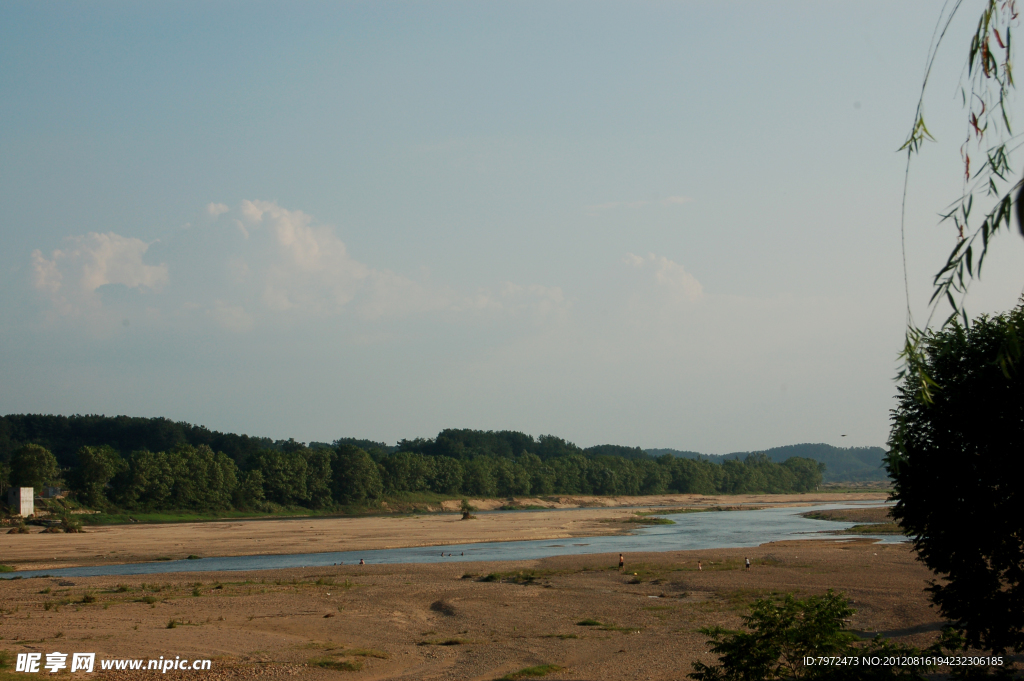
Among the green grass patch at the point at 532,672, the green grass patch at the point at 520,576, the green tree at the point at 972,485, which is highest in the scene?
the green tree at the point at 972,485

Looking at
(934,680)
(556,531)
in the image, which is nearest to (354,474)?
(556,531)

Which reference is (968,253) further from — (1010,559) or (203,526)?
(203,526)

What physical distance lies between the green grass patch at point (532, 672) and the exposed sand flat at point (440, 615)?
448 millimetres

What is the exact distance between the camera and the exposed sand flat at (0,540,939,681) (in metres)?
24.4

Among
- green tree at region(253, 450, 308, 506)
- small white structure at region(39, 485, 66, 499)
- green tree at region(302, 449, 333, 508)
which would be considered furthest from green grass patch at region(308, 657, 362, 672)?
green tree at region(302, 449, 333, 508)

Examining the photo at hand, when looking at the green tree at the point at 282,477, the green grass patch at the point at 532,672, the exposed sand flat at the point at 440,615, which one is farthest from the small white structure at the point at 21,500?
the green grass patch at the point at 532,672

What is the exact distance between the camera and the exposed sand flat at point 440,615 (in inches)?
962

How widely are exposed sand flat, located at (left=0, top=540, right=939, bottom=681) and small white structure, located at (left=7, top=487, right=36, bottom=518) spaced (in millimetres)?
75609

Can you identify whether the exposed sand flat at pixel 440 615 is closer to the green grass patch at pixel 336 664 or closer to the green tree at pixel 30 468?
the green grass patch at pixel 336 664

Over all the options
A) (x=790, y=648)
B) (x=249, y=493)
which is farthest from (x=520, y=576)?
(x=249, y=493)

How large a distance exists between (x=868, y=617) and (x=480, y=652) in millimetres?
16724

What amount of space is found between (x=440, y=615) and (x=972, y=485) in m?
24.1

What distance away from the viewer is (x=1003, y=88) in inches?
285

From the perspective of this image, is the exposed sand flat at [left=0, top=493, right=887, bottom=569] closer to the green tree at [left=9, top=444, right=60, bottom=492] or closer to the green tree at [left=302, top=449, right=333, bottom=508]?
the green tree at [left=9, top=444, right=60, bottom=492]
